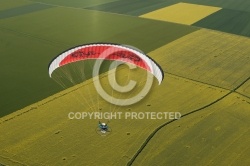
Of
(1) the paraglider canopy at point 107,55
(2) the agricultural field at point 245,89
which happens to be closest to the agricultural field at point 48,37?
(1) the paraglider canopy at point 107,55

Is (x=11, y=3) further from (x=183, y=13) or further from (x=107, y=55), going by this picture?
(x=107, y=55)

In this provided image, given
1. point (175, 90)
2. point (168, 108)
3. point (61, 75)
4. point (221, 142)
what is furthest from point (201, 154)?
point (61, 75)

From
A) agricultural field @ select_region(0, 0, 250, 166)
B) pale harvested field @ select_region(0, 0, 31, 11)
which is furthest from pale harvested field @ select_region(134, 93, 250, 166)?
pale harvested field @ select_region(0, 0, 31, 11)

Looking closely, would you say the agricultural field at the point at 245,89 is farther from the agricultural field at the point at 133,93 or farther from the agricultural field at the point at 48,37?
the agricultural field at the point at 48,37

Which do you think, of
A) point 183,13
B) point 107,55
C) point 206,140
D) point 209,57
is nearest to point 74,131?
point 107,55

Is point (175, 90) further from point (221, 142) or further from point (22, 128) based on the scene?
point (22, 128)

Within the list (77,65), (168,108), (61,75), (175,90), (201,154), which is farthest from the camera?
(77,65)

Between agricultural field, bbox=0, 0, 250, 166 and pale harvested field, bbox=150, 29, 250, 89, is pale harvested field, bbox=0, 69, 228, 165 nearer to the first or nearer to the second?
agricultural field, bbox=0, 0, 250, 166
